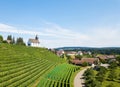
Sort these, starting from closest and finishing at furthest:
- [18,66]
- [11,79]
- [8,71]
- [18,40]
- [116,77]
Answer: [11,79]
[8,71]
[18,66]
[116,77]
[18,40]

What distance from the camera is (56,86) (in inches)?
1813

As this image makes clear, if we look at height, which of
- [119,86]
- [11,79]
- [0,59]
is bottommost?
[119,86]

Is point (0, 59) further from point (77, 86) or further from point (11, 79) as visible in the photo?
point (77, 86)

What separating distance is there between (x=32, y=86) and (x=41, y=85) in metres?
1.77

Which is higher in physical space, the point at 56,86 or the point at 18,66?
the point at 18,66

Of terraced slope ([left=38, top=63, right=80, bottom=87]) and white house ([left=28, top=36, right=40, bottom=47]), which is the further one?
white house ([left=28, top=36, right=40, bottom=47])

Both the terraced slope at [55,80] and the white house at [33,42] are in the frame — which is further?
the white house at [33,42]

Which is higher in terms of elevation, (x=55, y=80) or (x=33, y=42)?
(x=33, y=42)

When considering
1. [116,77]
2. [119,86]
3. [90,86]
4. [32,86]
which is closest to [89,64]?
[116,77]

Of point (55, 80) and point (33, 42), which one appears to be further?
point (33, 42)

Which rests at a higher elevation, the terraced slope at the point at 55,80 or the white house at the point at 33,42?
the white house at the point at 33,42

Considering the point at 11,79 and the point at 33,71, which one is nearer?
the point at 11,79

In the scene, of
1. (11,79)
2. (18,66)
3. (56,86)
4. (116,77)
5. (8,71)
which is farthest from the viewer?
(116,77)

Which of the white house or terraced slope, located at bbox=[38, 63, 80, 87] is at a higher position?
the white house
